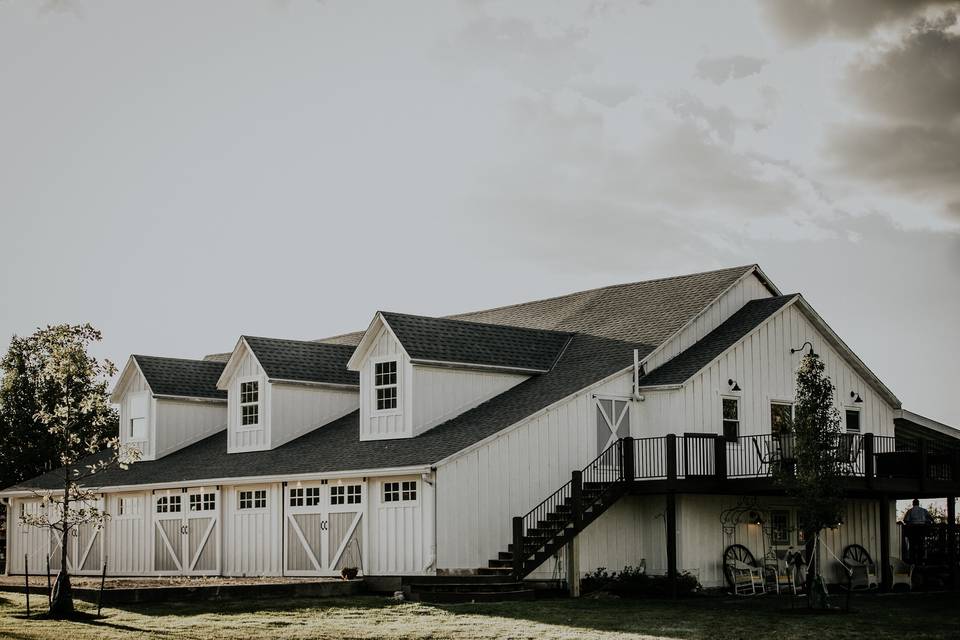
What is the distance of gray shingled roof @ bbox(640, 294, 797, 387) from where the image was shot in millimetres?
31747

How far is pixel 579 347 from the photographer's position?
34.9 m

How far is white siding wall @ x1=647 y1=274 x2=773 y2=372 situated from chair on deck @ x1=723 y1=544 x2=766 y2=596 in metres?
4.78

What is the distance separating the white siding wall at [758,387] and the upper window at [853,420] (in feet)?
0.48

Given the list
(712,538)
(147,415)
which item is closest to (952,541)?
(712,538)

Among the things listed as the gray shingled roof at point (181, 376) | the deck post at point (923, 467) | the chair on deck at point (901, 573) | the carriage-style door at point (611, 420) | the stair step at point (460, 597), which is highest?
the gray shingled roof at point (181, 376)

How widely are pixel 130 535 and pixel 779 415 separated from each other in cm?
1800

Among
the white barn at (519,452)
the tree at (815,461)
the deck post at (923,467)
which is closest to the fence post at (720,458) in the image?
the white barn at (519,452)

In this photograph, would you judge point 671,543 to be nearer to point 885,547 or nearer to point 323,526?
point 885,547

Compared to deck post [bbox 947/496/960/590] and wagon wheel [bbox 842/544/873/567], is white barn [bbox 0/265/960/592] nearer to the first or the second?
wagon wheel [bbox 842/544/873/567]

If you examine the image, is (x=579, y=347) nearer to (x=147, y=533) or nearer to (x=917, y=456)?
(x=917, y=456)

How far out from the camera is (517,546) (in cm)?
2714

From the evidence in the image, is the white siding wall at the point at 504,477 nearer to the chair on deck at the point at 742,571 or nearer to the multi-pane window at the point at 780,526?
the chair on deck at the point at 742,571

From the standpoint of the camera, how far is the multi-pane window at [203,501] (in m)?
34.5

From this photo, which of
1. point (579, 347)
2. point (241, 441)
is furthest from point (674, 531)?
→ point (241, 441)
